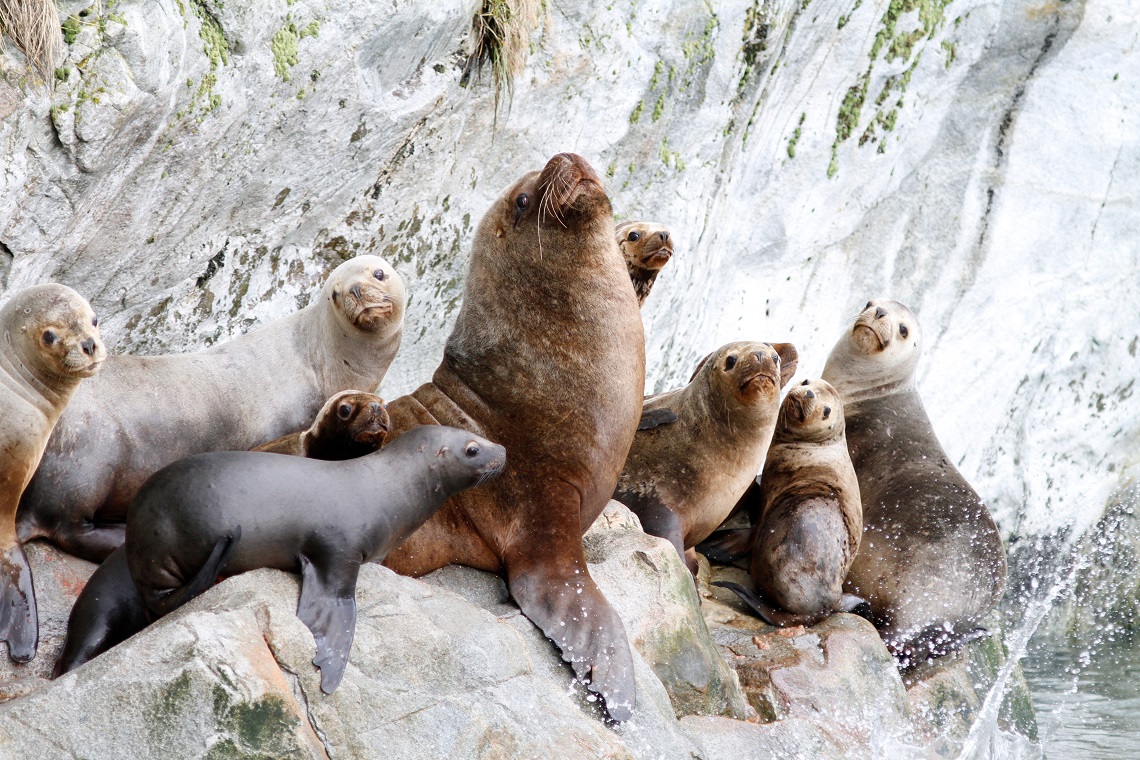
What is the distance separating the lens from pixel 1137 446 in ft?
37.0

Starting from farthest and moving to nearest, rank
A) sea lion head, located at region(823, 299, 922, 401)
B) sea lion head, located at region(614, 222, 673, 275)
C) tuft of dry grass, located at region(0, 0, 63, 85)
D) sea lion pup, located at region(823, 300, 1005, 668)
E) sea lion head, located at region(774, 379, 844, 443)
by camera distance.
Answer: sea lion head, located at region(823, 299, 922, 401)
sea lion head, located at region(774, 379, 844, 443)
sea lion pup, located at region(823, 300, 1005, 668)
sea lion head, located at region(614, 222, 673, 275)
tuft of dry grass, located at region(0, 0, 63, 85)

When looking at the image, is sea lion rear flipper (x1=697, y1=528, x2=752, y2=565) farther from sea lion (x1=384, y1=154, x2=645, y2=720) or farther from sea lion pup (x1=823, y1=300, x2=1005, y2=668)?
sea lion (x1=384, y1=154, x2=645, y2=720)

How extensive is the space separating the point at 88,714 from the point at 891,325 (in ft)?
19.5

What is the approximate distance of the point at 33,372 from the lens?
14.6ft

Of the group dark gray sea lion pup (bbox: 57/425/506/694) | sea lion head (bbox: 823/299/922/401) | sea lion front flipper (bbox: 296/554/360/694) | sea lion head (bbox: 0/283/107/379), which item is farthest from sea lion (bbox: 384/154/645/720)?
sea lion head (bbox: 823/299/922/401)

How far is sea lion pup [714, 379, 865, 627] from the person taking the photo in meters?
5.90

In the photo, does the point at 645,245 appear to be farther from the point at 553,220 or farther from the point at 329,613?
the point at 329,613

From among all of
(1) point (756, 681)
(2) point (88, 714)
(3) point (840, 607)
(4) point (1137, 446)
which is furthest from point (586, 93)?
(4) point (1137, 446)

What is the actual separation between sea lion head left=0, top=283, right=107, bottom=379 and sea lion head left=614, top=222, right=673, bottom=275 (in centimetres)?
267

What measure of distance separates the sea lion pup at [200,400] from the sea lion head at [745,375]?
162 cm

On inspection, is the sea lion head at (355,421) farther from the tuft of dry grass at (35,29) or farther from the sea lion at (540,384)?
the tuft of dry grass at (35,29)

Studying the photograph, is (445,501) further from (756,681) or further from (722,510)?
(722,510)

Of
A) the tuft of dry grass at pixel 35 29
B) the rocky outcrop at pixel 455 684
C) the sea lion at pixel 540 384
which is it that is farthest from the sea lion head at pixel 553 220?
the tuft of dry grass at pixel 35 29

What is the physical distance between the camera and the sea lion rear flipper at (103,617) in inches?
150
